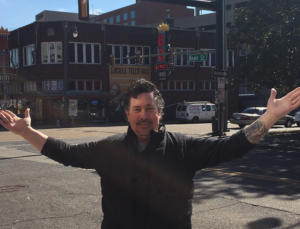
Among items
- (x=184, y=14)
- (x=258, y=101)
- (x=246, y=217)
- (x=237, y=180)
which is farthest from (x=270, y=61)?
(x=184, y=14)

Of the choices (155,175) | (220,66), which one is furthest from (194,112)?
(155,175)

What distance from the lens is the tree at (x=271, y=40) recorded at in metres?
18.1

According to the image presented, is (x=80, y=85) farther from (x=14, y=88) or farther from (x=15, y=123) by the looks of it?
(x=15, y=123)

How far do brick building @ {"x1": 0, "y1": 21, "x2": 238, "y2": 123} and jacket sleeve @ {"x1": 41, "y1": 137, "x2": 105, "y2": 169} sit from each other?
33666 millimetres

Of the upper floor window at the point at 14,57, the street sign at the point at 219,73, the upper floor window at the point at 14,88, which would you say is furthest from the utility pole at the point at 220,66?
the upper floor window at the point at 14,57

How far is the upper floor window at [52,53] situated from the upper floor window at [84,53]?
1039mm

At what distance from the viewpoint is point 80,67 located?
37719 millimetres

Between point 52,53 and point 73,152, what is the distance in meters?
35.8

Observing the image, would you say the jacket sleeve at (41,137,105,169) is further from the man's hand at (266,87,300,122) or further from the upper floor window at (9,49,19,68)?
the upper floor window at (9,49,19,68)

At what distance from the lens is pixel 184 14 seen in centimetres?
7838

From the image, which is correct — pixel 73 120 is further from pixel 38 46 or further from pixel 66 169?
pixel 66 169

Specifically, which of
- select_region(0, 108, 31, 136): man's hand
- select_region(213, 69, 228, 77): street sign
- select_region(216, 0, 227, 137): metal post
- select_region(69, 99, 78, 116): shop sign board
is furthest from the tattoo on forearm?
select_region(69, 99, 78, 116): shop sign board

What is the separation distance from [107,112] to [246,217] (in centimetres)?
3388

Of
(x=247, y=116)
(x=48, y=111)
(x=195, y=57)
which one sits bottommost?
(x=48, y=111)
